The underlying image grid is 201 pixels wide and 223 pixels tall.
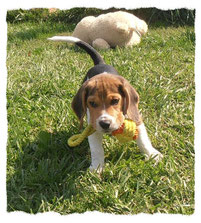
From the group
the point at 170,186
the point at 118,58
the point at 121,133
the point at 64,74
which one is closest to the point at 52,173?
the point at 121,133

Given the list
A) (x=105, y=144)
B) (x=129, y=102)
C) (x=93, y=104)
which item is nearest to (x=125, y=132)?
(x=129, y=102)

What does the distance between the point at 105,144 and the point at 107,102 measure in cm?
80

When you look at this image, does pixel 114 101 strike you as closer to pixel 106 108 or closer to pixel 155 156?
pixel 106 108

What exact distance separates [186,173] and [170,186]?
0.30 m

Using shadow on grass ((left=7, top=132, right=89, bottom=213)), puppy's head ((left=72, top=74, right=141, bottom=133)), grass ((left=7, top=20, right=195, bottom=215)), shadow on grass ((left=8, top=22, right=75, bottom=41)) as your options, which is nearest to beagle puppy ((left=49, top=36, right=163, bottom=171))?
puppy's head ((left=72, top=74, right=141, bottom=133))

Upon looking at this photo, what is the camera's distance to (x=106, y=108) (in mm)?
2674

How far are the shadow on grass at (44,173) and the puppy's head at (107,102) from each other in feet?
1.73

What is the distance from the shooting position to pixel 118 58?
5676 millimetres

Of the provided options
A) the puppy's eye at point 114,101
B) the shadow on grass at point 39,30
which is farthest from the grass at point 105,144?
the shadow on grass at point 39,30

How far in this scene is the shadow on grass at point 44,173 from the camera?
2699mm

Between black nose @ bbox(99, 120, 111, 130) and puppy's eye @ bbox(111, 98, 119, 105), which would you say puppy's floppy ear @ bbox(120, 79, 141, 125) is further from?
black nose @ bbox(99, 120, 111, 130)

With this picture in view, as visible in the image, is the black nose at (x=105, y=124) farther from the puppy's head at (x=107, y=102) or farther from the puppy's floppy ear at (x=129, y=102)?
the puppy's floppy ear at (x=129, y=102)

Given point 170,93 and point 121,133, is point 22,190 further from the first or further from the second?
point 170,93

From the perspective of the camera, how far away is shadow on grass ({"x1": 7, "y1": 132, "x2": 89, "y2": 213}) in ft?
8.86
